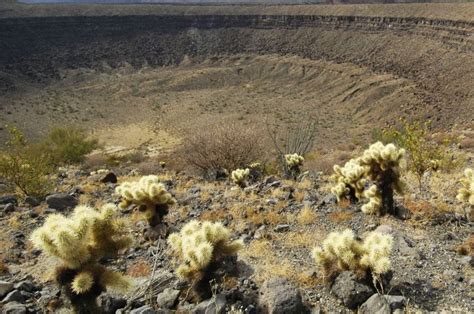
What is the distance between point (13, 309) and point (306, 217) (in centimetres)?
673

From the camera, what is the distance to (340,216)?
1095 centimetres

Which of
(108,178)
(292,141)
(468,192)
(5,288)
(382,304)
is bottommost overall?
(292,141)

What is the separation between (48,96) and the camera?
57406mm

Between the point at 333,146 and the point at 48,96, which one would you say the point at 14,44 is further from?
the point at 333,146

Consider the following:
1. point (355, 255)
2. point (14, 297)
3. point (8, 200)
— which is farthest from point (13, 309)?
point (8, 200)

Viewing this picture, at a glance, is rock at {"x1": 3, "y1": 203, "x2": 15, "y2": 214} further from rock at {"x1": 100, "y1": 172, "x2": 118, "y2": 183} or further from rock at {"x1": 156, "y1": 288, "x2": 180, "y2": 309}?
rock at {"x1": 156, "y1": 288, "x2": 180, "y2": 309}

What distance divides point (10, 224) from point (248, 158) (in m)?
11.3

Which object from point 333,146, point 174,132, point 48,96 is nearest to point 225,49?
point 48,96

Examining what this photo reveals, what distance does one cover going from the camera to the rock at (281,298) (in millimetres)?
6848

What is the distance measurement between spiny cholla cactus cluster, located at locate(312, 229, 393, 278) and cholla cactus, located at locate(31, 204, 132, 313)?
334cm

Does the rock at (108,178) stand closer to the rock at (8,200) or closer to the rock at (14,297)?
the rock at (8,200)

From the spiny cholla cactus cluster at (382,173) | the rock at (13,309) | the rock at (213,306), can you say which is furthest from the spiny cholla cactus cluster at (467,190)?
the rock at (13,309)

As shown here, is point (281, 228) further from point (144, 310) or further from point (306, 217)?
point (144, 310)

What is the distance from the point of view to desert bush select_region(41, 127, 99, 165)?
2919 cm
